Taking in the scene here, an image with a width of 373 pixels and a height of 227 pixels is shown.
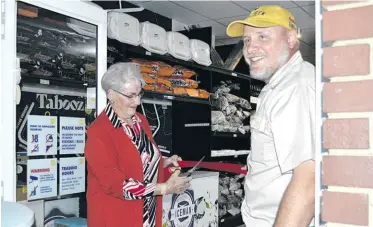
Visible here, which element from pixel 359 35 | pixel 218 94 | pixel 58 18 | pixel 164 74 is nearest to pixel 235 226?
pixel 218 94

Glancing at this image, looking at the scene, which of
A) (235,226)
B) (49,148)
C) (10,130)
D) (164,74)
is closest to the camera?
(10,130)

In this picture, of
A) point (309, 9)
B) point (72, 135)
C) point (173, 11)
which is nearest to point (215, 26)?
point (173, 11)

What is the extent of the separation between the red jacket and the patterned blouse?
0.15ft

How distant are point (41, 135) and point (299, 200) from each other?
223 centimetres

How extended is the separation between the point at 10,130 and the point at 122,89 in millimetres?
795

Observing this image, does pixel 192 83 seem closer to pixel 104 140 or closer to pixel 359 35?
pixel 104 140

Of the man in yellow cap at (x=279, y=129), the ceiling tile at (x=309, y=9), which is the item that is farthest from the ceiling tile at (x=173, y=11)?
the man in yellow cap at (x=279, y=129)

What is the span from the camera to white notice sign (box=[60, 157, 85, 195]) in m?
3.01

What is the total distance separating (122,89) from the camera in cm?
279

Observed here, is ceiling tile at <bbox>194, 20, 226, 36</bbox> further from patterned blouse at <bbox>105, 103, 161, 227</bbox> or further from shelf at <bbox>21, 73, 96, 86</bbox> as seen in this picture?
patterned blouse at <bbox>105, 103, 161, 227</bbox>

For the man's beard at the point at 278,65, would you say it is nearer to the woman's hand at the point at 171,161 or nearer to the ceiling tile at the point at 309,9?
the woman's hand at the point at 171,161

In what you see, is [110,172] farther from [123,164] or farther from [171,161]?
[171,161]

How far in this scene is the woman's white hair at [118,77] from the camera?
2805mm

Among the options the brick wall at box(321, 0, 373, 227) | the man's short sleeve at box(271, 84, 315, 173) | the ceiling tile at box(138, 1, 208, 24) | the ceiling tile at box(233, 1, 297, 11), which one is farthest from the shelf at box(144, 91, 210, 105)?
the brick wall at box(321, 0, 373, 227)
